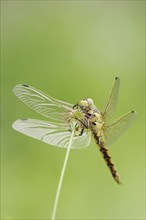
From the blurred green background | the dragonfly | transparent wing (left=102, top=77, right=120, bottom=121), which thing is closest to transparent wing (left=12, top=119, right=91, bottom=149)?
the dragonfly

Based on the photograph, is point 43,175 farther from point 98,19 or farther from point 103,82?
point 98,19

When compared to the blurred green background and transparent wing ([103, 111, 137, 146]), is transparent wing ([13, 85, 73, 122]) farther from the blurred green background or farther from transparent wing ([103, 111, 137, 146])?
the blurred green background

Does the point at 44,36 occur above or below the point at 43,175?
above

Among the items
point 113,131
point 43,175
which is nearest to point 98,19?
point 43,175

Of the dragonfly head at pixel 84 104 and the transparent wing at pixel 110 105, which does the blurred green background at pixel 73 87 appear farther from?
the dragonfly head at pixel 84 104

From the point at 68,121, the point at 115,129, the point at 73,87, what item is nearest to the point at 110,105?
the point at 115,129

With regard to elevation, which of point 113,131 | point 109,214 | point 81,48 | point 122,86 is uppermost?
point 81,48

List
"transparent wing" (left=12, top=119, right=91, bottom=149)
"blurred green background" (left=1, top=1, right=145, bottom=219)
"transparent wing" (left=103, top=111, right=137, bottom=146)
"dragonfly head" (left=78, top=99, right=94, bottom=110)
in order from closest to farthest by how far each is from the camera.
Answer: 1. "dragonfly head" (left=78, top=99, right=94, bottom=110)
2. "transparent wing" (left=12, top=119, right=91, bottom=149)
3. "transparent wing" (left=103, top=111, right=137, bottom=146)
4. "blurred green background" (left=1, top=1, right=145, bottom=219)
